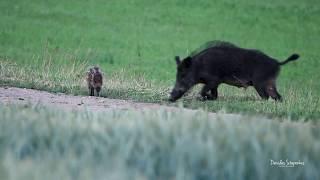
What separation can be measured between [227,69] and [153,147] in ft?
34.9

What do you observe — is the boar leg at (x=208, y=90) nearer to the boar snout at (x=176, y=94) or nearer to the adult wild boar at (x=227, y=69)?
the adult wild boar at (x=227, y=69)

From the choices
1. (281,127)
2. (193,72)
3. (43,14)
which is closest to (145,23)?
(43,14)

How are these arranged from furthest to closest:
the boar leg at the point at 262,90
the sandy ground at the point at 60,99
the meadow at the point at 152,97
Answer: the boar leg at the point at 262,90 → the sandy ground at the point at 60,99 → the meadow at the point at 152,97

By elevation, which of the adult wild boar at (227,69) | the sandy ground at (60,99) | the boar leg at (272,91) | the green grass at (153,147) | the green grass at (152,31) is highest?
the green grass at (152,31)

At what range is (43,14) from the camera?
36.0m

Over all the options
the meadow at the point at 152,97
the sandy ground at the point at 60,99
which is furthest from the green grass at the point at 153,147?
the sandy ground at the point at 60,99

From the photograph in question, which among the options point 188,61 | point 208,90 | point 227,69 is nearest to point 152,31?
point 227,69

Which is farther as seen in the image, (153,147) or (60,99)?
(60,99)

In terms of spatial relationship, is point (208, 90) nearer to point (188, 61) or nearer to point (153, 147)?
point (188, 61)

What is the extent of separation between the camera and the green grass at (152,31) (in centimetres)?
2641

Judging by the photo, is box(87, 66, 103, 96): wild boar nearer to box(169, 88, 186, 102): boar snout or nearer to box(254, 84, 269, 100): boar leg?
box(169, 88, 186, 102): boar snout

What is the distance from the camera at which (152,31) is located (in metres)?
34.2

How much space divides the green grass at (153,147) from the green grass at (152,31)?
15354 mm

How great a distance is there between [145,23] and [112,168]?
32433mm
